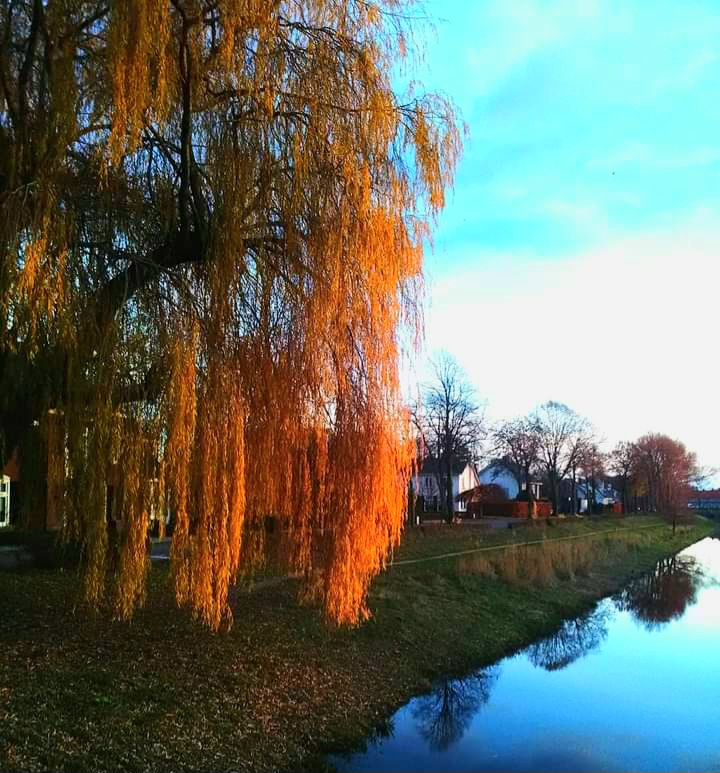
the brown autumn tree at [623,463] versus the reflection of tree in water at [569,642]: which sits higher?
the brown autumn tree at [623,463]

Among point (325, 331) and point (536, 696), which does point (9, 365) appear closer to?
point (325, 331)

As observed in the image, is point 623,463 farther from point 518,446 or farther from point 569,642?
point 569,642

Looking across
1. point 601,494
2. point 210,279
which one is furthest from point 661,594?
point 601,494

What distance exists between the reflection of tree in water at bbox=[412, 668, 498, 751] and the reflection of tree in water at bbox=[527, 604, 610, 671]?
2380 mm

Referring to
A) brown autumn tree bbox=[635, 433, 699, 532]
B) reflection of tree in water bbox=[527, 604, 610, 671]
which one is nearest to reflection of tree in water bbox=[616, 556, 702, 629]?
reflection of tree in water bbox=[527, 604, 610, 671]

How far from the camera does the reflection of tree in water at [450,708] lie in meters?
10.2

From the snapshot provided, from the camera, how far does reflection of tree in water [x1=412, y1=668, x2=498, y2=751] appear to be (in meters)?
10.2

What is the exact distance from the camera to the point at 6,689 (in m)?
7.61

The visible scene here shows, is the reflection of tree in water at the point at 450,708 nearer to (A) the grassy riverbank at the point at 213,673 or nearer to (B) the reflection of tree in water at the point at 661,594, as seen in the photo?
(A) the grassy riverbank at the point at 213,673

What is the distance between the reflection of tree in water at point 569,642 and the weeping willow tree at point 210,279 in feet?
28.4

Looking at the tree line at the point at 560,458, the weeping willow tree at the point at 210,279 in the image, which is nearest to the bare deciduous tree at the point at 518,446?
the tree line at the point at 560,458

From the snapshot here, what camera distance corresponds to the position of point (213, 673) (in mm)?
9734

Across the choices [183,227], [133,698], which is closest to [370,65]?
[183,227]

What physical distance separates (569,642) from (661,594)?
1238 cm
